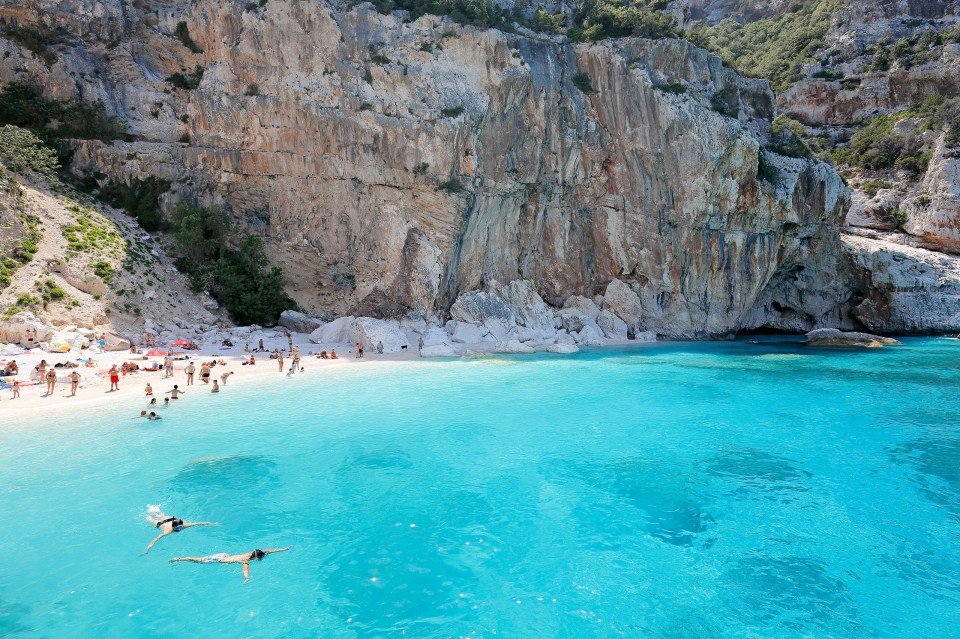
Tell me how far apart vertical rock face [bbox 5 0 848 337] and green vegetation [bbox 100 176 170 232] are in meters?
0.56

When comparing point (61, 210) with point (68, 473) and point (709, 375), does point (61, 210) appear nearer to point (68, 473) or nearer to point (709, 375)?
point (68, 473)

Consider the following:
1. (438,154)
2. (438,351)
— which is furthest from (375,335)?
(438,154)

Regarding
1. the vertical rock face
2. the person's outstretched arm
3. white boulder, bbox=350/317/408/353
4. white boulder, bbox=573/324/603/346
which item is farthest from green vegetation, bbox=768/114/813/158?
the person's outstretched arm

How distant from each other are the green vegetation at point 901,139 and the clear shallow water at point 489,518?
31.4 m

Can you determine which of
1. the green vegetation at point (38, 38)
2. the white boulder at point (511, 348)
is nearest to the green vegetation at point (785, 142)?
the white boulder at point (511, 348)

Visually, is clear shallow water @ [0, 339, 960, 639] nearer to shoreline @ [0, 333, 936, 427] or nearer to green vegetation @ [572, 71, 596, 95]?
shoreline @ [0, 333, 936, 427]

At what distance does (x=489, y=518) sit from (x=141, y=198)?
26732mm

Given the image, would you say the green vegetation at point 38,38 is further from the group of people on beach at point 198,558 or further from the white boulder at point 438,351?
the group of people on beach at point 198,558

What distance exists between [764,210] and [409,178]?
72.4 feet

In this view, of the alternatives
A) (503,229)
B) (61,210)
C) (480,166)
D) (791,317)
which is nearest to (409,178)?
(480,166)

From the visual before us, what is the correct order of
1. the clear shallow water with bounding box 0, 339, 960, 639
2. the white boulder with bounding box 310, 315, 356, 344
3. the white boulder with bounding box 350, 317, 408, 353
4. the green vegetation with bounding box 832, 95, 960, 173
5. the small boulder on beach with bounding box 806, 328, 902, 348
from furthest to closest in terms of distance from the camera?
the green vegetation with bounding box 832, 95, 960, 173
the small boulder on beach with bounding box 806, 328, 902, 348
the white boulder with bounding box 310, 315, 356, 344
the white boulder with bounding box 350, 317, 408, 353
the clear shallow water with bounding box 0, 339, 960, 639

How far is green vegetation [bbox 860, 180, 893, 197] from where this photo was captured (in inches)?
1507

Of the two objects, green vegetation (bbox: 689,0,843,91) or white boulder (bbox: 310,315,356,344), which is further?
green vegetation (bbox: 689,0,843,91)

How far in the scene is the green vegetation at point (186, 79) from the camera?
2841 cm
